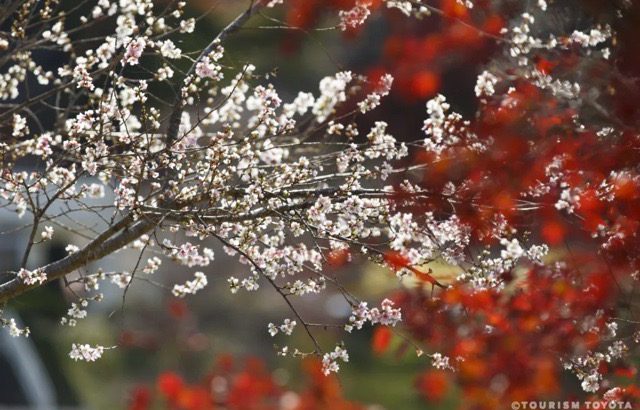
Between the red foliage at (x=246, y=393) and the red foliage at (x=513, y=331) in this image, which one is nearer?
the red foliage at (x=246, y=393)

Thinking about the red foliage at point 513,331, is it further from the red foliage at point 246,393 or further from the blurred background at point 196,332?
the blurred background at point 196,332

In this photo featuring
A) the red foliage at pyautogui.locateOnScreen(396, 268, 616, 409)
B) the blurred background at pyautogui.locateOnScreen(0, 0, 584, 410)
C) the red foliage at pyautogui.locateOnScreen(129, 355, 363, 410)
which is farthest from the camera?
the blurred background at pyautogui.locateOnScreen(0, 0, 584, 410)

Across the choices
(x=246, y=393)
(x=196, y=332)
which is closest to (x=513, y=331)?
(x=246, y=393)

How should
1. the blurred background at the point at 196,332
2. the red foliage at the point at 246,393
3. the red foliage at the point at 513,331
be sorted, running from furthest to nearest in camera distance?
the blurred background at the point at 196,332 < the red foliage at the point at 513,331 < the red foliage at the point at 246,393

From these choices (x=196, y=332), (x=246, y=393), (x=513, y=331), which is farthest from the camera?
(x=196, y=332)

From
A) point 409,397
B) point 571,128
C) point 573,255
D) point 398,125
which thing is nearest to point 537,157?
point 571,128

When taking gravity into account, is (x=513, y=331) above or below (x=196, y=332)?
below

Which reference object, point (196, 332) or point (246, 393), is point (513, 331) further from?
point (196, 332)

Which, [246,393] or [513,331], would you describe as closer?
[246,393]

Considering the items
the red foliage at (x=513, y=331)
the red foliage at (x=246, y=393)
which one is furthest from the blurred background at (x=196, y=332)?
the red foliage at (x=246, y=393)

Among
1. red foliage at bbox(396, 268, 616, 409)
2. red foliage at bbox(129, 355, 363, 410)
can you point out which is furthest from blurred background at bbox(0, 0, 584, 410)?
red foliage at bbox(129, 355, 363, 410)

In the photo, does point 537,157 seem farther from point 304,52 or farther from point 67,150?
point 304,52

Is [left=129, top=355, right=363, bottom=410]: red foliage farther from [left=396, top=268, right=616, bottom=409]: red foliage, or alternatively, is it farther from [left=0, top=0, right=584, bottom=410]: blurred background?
[left=0, top=0, right=584, bottom=410]: blurred background

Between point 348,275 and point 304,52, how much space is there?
5402 mm
